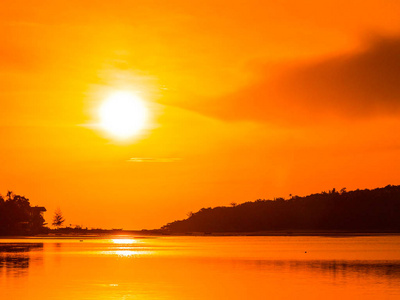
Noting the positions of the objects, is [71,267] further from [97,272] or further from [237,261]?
[237,261]

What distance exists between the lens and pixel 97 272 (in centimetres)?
7388

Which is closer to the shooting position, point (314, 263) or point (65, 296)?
point (65, 296)

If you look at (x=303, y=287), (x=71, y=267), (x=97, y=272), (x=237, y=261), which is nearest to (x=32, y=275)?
(x=97, y=272)

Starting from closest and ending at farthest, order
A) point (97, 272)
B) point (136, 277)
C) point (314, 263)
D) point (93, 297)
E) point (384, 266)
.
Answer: point (93, 297) → point (136, 277) → point (97, 272) → point (384, 266) → point (314, 263)

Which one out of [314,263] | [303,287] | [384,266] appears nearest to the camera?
[303,287]

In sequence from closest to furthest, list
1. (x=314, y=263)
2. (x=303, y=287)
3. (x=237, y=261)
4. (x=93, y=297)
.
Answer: (x=93, y=297) → (x=303, y=287) → (x=314, y=263) → (x=237, y=261)

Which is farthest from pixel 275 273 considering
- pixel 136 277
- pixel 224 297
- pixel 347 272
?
pixel 224 297

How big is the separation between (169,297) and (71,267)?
31576 millimetres

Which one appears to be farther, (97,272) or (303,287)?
(97,272)

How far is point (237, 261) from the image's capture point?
9281 centimetres

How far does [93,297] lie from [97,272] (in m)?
23.1

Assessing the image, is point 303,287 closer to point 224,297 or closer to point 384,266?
point 224,297

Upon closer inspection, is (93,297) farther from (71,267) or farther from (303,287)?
(71,267)

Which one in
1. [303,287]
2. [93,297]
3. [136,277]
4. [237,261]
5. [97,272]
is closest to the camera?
[93,297]
